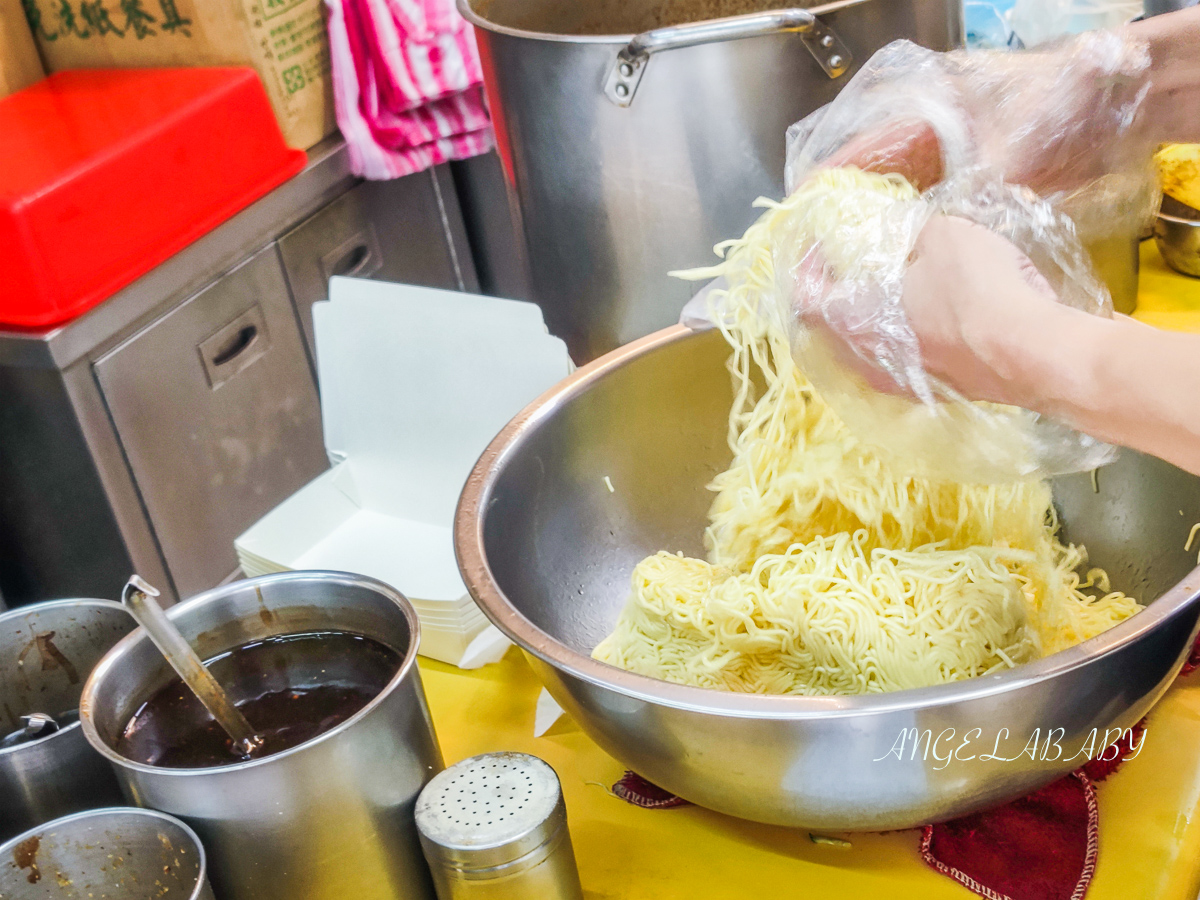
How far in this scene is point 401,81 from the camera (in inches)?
78.2

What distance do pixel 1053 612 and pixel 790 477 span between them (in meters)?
0.27

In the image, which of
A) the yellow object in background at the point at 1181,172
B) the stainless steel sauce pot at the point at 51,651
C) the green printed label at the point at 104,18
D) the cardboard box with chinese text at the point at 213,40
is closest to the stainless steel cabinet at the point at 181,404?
the cardboard box with chinese text at the point at 213,40

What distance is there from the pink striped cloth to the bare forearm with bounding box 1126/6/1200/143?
4.04 ft

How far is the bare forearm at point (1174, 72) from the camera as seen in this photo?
1.11 meters

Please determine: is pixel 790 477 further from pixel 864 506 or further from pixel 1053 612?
pixel 1053 612

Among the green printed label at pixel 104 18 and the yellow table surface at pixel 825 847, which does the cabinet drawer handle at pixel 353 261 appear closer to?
the green printed label at pixel 104 18

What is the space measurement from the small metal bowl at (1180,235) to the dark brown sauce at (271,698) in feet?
4.18

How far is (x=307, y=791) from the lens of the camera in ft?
2.51

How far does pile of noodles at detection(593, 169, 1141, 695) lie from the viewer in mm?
952

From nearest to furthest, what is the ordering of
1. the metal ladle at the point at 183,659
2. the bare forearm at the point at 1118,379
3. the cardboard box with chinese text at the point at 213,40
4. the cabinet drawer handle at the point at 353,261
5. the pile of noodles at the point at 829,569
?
the bare forearm at the point at 1118,379
the metal ladle at the point at 183,659
the pile of noodles at the point at 829,569
the cardboard box with chinese text at the point at 213,40
the cabinet drawer handle at the point at 353,261

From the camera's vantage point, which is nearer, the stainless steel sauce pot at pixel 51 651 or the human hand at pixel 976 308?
the human hand at pixel 976 308

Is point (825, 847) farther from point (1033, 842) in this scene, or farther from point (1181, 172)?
point (1181, 172)

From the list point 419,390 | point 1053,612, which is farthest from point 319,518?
point 1053,612

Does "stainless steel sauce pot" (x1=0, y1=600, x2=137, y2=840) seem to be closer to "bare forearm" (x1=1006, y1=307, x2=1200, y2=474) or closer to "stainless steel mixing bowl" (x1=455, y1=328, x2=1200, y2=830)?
"stainless steel mixing bowl" (x1=455, y1=328, x2=1200, y2=830)
